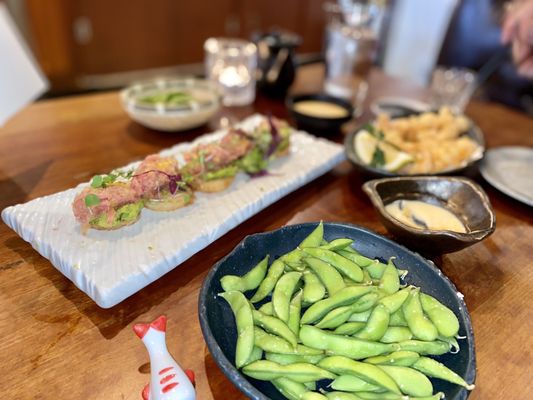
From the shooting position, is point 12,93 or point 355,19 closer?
point 12,93

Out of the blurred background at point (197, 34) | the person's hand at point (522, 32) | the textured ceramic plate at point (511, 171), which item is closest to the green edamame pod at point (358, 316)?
the textured ceramic plate at point (511, 171)

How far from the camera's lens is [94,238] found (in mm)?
1061

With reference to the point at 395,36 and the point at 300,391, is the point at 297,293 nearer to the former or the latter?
the point at 300,391

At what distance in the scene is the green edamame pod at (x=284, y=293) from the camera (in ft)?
2.79

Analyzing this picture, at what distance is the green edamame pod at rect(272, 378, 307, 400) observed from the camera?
29.0 inches

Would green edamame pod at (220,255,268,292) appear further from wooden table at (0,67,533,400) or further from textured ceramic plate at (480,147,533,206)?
textured ceramic plate at (480,147,533,206)

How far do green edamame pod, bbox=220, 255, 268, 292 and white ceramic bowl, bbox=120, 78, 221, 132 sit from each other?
2.87ft

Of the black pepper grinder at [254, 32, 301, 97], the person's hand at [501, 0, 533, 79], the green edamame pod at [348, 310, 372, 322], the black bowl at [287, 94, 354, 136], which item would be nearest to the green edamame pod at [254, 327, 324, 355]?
the green edamame pod at [348, 310, 372, 322]

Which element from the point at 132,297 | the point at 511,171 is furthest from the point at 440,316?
the point at 511,171

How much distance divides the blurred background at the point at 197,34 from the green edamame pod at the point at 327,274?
1876mm

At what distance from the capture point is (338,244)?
1.00m

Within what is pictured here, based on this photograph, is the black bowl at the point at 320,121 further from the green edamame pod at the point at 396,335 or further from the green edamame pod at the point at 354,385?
the green edamame pod at the point at 354,385

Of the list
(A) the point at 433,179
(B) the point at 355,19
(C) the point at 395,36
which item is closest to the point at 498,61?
(B) the point at 355,19

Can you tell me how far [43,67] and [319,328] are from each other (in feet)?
12.4
